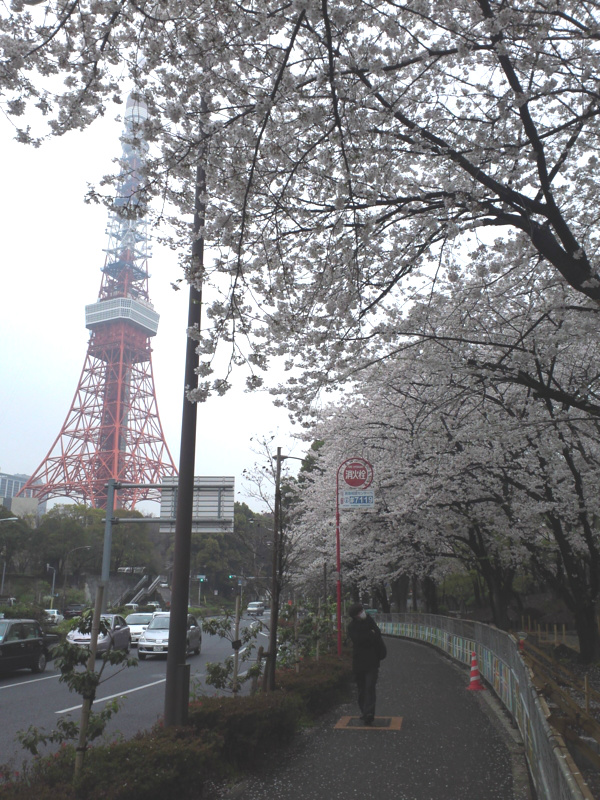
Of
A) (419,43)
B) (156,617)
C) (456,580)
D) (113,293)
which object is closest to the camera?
(419,43)

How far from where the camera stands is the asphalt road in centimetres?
788

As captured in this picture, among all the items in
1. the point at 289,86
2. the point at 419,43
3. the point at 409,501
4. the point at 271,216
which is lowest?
the point at 409,501

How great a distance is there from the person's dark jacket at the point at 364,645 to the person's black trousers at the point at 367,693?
2.7 inches

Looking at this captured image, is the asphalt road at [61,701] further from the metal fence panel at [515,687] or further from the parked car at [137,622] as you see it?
the parked car at [137,622]

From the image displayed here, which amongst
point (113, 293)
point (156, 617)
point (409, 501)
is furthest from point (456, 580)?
point (113, 293)

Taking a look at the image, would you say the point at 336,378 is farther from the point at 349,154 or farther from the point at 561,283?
the point at 349,154

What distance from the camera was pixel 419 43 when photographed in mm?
6121

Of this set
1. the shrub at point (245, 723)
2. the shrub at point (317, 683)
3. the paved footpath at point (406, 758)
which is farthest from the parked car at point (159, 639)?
the shrub at point (245, 723)

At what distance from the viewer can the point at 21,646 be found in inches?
568

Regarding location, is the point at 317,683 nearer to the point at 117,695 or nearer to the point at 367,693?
the point at 367,693

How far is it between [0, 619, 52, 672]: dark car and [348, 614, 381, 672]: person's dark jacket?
Answer: 360 inches

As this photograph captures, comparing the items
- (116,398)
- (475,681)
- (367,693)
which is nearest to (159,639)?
(475,681)

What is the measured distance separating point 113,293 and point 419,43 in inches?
3548

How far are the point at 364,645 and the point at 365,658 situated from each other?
6.4 inches
